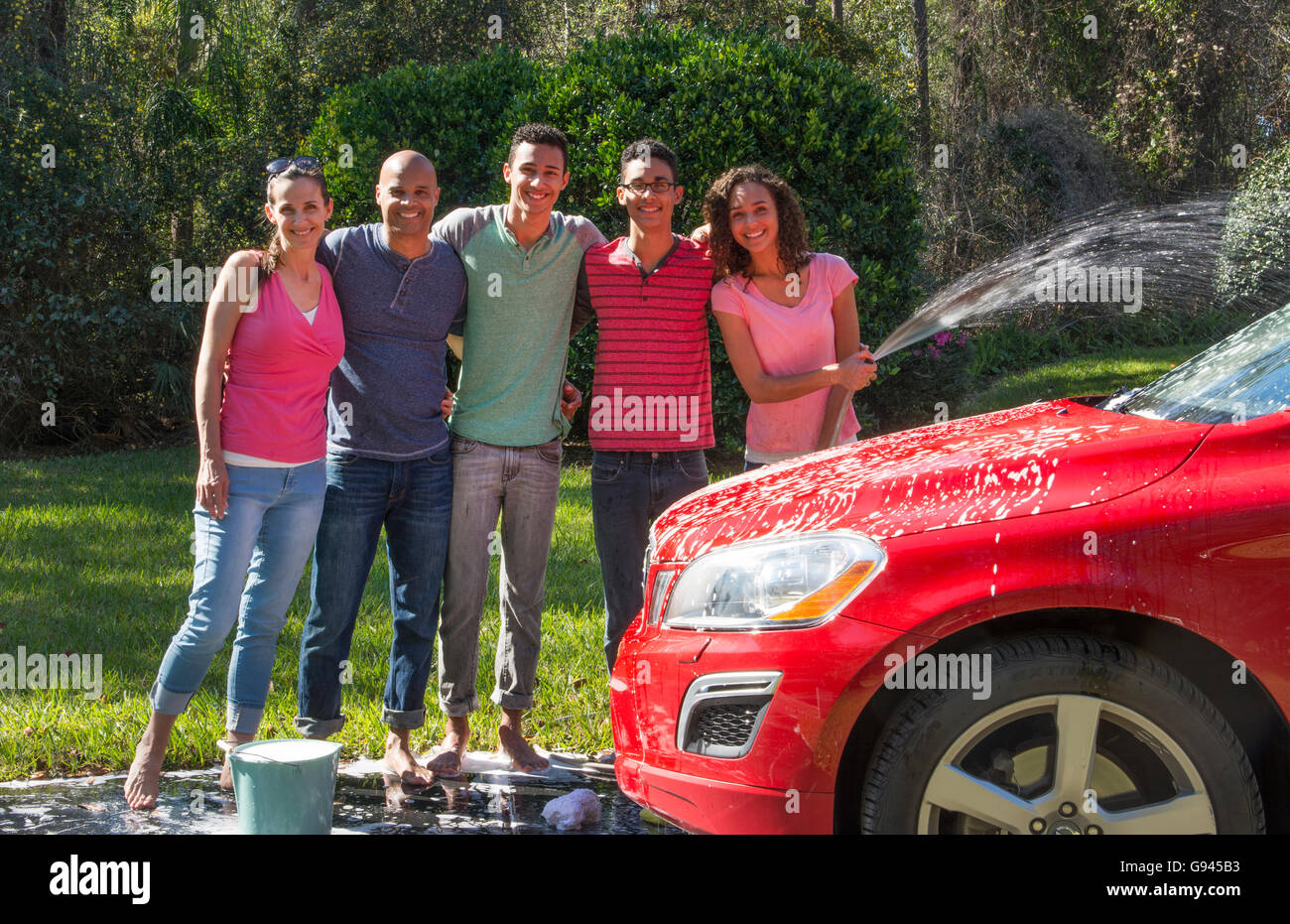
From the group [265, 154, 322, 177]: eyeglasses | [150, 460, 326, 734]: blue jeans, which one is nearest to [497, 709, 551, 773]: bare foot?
[150, 460, 326, 734]: blue jeans

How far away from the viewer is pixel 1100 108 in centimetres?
2072

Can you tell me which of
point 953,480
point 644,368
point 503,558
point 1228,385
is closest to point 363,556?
point 503,558

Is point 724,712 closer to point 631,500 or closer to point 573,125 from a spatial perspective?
point 631,500

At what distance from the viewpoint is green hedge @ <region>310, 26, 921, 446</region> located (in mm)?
9383

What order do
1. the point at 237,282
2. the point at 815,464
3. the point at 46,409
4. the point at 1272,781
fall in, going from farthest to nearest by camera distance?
the point at 46,409
the point at 237,282
the point at 815,464
the point at 1272,781

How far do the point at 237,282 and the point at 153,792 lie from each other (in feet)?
5.72

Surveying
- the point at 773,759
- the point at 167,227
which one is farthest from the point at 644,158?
the point at 167,227

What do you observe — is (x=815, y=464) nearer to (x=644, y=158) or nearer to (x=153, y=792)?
(x=644, y=158)

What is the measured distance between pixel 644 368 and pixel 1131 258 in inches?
388

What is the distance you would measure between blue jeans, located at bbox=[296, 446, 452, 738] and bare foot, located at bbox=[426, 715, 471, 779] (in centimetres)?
29

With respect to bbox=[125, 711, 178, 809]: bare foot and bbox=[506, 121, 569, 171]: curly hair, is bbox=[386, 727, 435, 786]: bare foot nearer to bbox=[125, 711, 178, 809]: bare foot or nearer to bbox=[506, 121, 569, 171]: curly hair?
bbox=[125, 711, 178, 809]: bare foot

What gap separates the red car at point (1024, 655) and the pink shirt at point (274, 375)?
5.50 feet

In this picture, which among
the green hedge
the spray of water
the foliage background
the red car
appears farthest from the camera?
the spray of water

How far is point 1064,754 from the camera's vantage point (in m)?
2.85
